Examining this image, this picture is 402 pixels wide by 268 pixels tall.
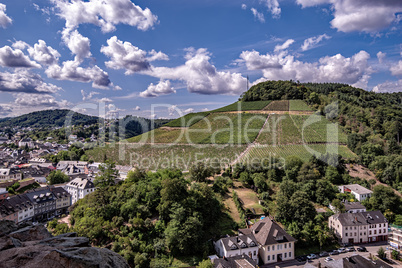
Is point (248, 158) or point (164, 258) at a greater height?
point (248, 158)

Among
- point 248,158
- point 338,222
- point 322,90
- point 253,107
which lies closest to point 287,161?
point 248,158

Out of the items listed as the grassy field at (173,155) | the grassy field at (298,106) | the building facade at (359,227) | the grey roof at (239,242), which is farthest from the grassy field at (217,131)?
the grey roof at (239,242)

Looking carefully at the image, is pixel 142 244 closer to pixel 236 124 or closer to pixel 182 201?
pixel 182 201

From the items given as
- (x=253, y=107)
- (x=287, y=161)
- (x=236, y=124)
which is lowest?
(x=287, y=161)

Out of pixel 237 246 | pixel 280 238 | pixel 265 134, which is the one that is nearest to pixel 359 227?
pixel 280 238

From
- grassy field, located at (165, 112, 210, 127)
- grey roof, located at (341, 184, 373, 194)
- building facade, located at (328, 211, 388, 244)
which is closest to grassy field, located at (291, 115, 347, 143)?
grey roof, located at (341, 184, 373, 194)

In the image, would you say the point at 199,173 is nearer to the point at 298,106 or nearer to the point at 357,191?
the point at 357,191

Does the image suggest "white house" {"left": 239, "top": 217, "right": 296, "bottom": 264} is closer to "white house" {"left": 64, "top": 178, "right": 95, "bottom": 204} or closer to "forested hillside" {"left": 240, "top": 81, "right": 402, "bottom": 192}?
"forested hillside" {"left": 240, "top": 81, "right": 402, "bottom": 192}
